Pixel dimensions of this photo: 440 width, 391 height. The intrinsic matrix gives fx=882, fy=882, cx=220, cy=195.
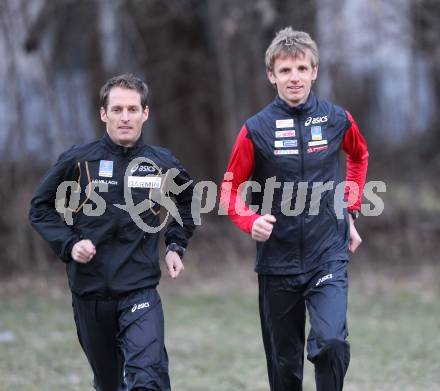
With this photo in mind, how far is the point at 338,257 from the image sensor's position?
495cm

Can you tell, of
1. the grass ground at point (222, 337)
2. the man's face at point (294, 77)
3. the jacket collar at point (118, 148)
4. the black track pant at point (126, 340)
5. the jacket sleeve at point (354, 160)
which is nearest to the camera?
the black track pant at point (126, 340)

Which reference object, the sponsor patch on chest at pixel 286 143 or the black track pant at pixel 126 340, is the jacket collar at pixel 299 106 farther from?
the black track pant at pixel 126 340

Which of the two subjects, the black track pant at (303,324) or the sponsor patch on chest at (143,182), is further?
the sponsor patch on chest at (143,182)

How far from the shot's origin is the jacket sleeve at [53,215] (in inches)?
188

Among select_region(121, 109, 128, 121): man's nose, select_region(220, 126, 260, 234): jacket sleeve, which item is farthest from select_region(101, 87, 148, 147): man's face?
select_region(220, 126, 260, 234): jacket sleeve

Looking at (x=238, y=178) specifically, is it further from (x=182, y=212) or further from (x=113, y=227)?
(x=113, y=227)

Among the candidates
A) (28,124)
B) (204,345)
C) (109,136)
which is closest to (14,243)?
(28,124)

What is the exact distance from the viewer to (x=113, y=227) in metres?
4.78

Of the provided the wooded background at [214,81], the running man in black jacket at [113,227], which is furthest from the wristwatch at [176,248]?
the wooded background at [214,81]

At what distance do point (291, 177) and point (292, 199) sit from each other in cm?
12

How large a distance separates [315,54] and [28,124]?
7.50m

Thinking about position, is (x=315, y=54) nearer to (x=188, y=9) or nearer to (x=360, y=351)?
(x=360, y=351)

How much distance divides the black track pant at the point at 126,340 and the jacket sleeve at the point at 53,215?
34 cm

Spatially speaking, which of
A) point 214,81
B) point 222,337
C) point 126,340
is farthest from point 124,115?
point 214,81
